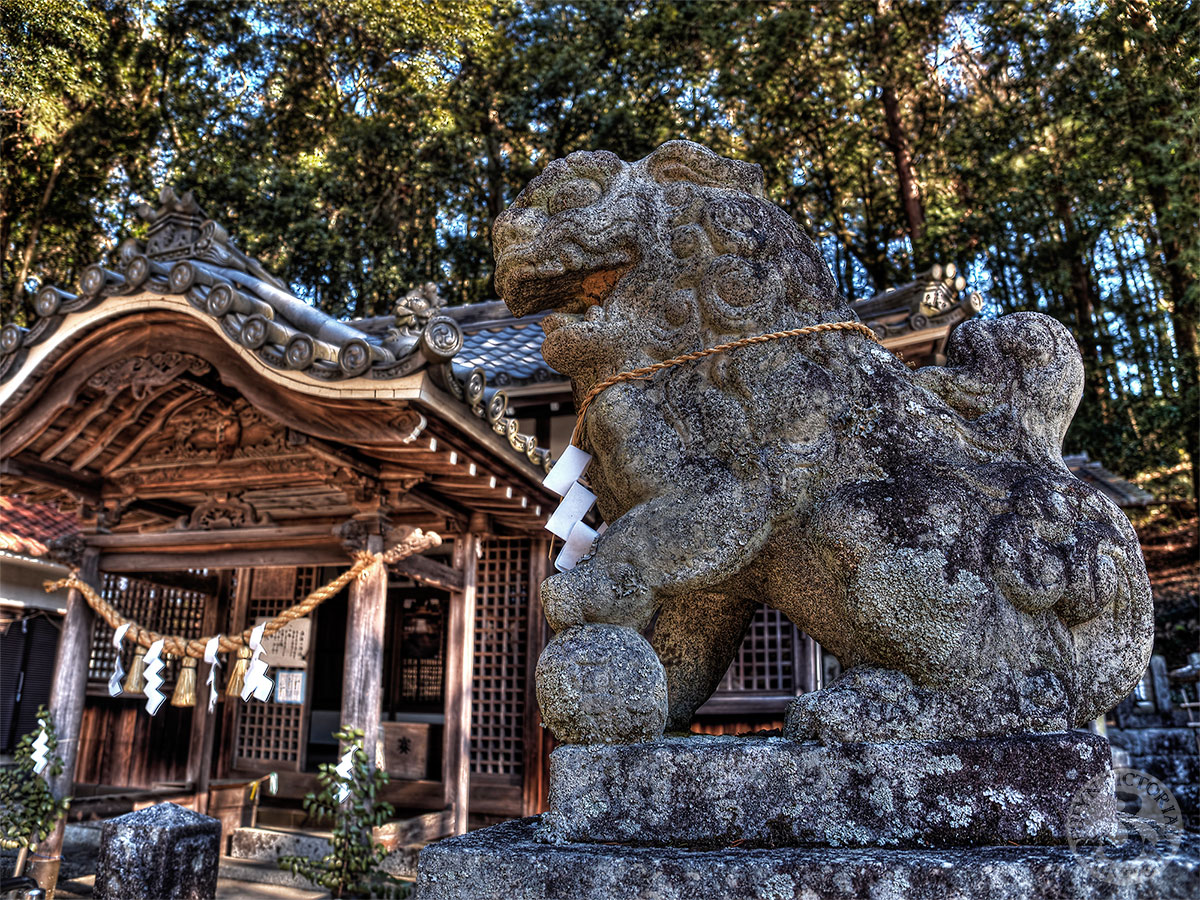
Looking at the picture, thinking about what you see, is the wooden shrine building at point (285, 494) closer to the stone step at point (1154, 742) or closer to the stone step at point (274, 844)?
the stone step at point (274, 844)

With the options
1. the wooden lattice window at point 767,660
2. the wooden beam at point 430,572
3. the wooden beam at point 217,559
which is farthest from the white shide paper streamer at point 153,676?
the wooden lattice window at point 767,660

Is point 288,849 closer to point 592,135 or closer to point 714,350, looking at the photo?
point 714,350

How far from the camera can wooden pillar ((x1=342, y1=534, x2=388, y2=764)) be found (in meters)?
5.30

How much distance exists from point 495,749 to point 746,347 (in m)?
6.03

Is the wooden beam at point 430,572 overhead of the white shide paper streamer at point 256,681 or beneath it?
overhead

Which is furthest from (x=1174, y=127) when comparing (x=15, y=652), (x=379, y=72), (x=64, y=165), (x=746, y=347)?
(x=64, y=165)

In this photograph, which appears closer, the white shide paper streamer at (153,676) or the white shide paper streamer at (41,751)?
the white shide paper streamer at (153,676)

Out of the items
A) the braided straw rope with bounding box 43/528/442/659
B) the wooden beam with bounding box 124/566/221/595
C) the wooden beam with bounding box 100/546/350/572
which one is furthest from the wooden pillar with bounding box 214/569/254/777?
the braided straw rope with bounding box 43/528/442/659

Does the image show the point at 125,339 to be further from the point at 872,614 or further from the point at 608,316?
the point at 872,614

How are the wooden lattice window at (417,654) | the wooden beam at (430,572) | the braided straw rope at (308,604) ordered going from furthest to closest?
the wooden lattice window at (417,654) < the wooden beam at (430,572) < the braided straw rope at (308,604)

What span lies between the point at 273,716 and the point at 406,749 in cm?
149

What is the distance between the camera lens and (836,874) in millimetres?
1567

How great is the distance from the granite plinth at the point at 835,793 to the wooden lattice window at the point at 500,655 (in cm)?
543

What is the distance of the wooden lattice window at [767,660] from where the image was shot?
734 cm
